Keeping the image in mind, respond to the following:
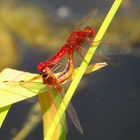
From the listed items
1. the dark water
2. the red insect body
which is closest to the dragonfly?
the red insect body

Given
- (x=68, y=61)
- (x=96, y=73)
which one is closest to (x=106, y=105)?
(x=96, y=73)

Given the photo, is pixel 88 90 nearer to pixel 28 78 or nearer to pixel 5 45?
pixel 5 45

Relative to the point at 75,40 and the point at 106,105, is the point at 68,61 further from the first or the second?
the point at 106,105

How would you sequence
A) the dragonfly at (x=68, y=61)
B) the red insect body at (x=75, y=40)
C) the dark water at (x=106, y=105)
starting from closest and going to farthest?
the dragonfly at (x=68, y=61)
the red insect body at (x=75, y=40)
the dark water at (x=106, y=105)

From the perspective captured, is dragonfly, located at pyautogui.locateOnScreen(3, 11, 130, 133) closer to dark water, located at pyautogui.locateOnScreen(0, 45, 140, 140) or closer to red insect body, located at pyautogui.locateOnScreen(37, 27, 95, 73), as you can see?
red insect body, located at pyautogui.locateOnScreen(37, 27, 95, 73)

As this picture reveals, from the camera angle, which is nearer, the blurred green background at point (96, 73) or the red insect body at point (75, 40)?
the red insect body at point (75, 40)

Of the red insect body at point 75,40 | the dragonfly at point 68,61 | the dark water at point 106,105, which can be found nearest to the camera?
the dragonfly at point 68,61

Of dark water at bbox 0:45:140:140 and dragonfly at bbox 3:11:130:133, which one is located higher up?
dragonfly at bbox 3:11:130:133

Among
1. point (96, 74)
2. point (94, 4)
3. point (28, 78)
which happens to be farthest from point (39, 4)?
point (28, 78)

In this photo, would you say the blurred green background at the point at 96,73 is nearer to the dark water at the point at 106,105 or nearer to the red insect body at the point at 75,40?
the dark water at the point at 106,105

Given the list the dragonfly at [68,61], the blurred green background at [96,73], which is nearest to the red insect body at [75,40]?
the dragonfly at [68,61]
